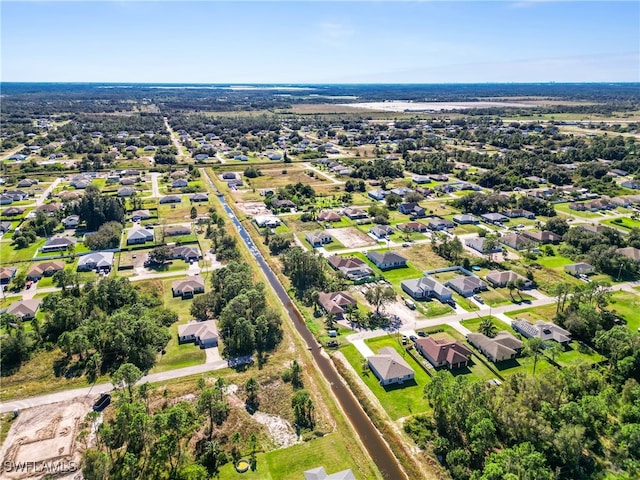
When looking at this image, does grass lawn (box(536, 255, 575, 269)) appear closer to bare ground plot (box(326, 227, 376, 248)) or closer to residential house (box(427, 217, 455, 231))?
residential house (box(427, 217, 455, 231))

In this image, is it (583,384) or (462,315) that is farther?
(462,315)

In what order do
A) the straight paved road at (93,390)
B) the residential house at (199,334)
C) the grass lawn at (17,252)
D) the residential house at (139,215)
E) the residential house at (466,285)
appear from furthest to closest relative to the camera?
the residential house at (139,215), the grass lawn at (17,252), the residential house at (466,285), the residential house at (199,334), the straight paved road at (93,390)

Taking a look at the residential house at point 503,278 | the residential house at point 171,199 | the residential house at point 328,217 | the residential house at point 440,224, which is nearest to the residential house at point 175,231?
the residential house at point 171,199

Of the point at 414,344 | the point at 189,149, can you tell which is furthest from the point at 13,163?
the point at 414,344

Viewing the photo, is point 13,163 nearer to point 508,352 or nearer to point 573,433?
point 508,352

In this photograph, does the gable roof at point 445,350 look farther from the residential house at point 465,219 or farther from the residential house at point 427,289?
the residential house at point 465,219

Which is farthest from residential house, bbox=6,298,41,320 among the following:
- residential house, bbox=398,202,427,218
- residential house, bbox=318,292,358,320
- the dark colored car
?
residential house, bbox=398,202,427,218

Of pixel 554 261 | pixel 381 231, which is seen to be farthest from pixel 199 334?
pixel 554 261
